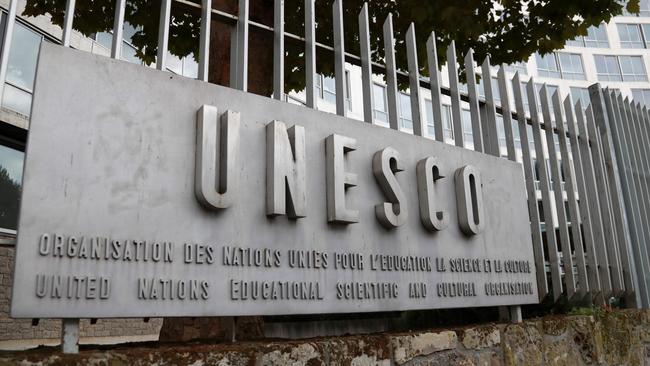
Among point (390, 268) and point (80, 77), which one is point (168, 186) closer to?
point (80, 77)

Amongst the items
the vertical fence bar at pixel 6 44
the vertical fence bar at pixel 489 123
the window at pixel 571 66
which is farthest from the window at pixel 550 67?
the vertical fence bar at pixel 6 44

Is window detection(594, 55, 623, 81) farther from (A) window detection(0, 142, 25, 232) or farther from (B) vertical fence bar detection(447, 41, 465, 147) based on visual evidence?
(B) vertical fence bar detection(447, 41, 465, 147)

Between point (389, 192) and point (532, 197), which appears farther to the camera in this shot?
point (532, 197)

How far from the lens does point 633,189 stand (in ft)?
18.6

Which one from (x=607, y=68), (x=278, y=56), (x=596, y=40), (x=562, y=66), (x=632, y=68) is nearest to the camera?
(x=278, y=56)

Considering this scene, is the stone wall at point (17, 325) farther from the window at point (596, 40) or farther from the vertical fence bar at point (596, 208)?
the window at point (596, 40)

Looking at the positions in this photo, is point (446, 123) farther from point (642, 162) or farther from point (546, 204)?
point (546, 204)

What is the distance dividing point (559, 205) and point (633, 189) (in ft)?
5.05

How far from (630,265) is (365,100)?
371 cm

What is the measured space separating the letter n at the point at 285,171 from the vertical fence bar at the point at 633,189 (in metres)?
4.31

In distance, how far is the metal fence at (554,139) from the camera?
307 cm

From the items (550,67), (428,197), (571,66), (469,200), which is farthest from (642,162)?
(571,66)

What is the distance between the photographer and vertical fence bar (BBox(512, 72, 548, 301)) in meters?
4.31

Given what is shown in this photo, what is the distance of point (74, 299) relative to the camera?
2014mm
